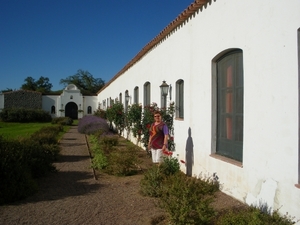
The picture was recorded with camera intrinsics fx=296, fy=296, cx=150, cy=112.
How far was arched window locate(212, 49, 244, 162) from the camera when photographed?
559 centimetres

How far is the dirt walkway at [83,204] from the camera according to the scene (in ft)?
15.7

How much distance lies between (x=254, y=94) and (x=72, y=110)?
42.4m

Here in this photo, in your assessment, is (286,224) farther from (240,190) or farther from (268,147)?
(240,190)

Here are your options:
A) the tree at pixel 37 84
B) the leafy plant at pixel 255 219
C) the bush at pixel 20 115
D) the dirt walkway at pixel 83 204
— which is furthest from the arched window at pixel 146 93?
the tree at pixel 37 84

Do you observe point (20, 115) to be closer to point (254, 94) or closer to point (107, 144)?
point (107, 144)

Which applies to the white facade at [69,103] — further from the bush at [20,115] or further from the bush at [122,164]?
the bush at [122,164]

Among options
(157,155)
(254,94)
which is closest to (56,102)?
(157,155)

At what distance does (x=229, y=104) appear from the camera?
5.99 metres

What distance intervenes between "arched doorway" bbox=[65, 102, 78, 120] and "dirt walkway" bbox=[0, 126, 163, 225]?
37.9m

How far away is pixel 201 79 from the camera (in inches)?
270

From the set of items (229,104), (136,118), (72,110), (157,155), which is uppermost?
(229,104)

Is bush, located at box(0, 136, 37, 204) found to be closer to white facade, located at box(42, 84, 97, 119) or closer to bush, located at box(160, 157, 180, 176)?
bush, located at box(160, 157, 180, 176)

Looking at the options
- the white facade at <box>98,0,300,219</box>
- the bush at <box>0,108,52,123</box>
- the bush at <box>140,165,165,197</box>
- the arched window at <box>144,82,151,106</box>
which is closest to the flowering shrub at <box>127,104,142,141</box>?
the arched window at <box>144,82,151,106</box>

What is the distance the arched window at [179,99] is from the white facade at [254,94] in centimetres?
68
